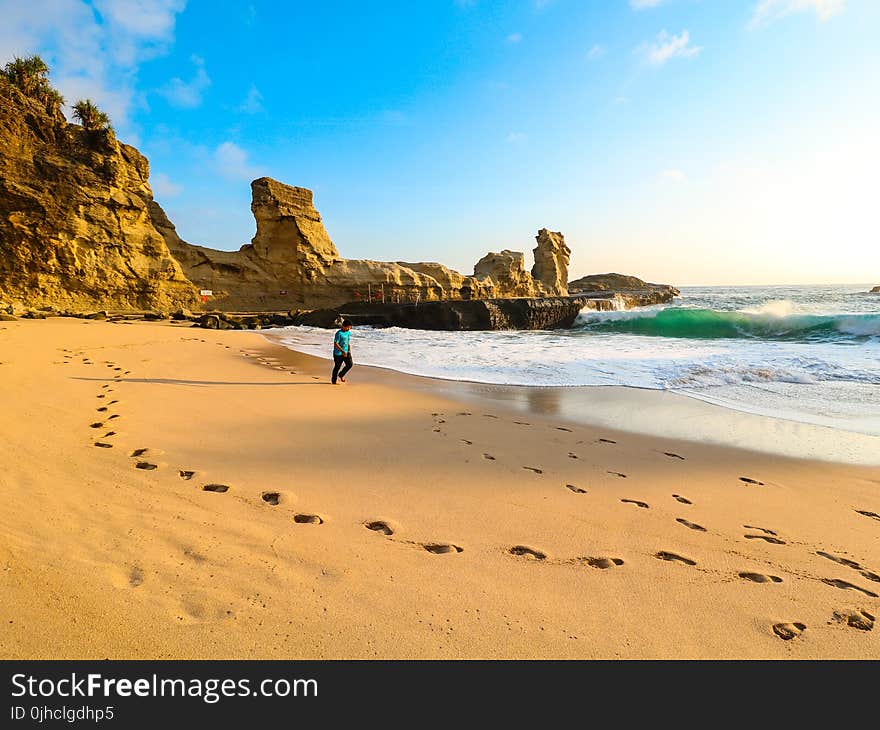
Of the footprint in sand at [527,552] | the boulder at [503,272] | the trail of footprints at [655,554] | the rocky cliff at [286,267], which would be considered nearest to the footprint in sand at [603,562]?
the trail of footprints at [655,554]

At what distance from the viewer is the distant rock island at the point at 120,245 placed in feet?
63.3

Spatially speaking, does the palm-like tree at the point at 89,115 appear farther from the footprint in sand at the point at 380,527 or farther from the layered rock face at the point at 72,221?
the footprint in sand at the point at 380,527

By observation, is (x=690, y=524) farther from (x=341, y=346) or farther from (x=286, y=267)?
(x=286, y=267)

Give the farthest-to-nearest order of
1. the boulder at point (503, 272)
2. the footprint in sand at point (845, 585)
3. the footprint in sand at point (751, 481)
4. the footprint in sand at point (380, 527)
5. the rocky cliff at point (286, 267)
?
1. the boulder at point (503, 272)
2. the rocky cliff at point (286, 267)
3. the footprint in sand at point (751, 481)
4. the footprint in sand at point (380, 527)
5. the footprint in sand at point (845, 585)

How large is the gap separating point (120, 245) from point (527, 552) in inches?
1047

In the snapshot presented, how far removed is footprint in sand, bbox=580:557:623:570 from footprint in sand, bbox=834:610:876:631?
892 mm

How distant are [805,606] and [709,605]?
1.51 feet

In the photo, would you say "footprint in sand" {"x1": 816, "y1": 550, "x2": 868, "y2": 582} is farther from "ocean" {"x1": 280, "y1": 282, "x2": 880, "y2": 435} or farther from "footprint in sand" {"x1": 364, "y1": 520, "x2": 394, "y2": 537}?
"ocean" {"x1": 280, "y1": 282, "x2": 880, "y2": 435}

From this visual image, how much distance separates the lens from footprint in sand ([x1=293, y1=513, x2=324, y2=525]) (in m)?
2.53

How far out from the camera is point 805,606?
199 centimetres

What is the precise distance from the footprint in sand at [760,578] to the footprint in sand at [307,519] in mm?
2272

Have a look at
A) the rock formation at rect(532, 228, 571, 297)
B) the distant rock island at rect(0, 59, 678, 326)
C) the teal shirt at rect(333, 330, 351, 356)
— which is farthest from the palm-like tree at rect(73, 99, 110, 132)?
the rock formation at rect(532, 228, 571, 297)

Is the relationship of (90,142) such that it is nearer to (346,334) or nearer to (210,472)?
(346,334)

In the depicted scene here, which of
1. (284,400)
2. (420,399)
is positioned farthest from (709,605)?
(284,400)
